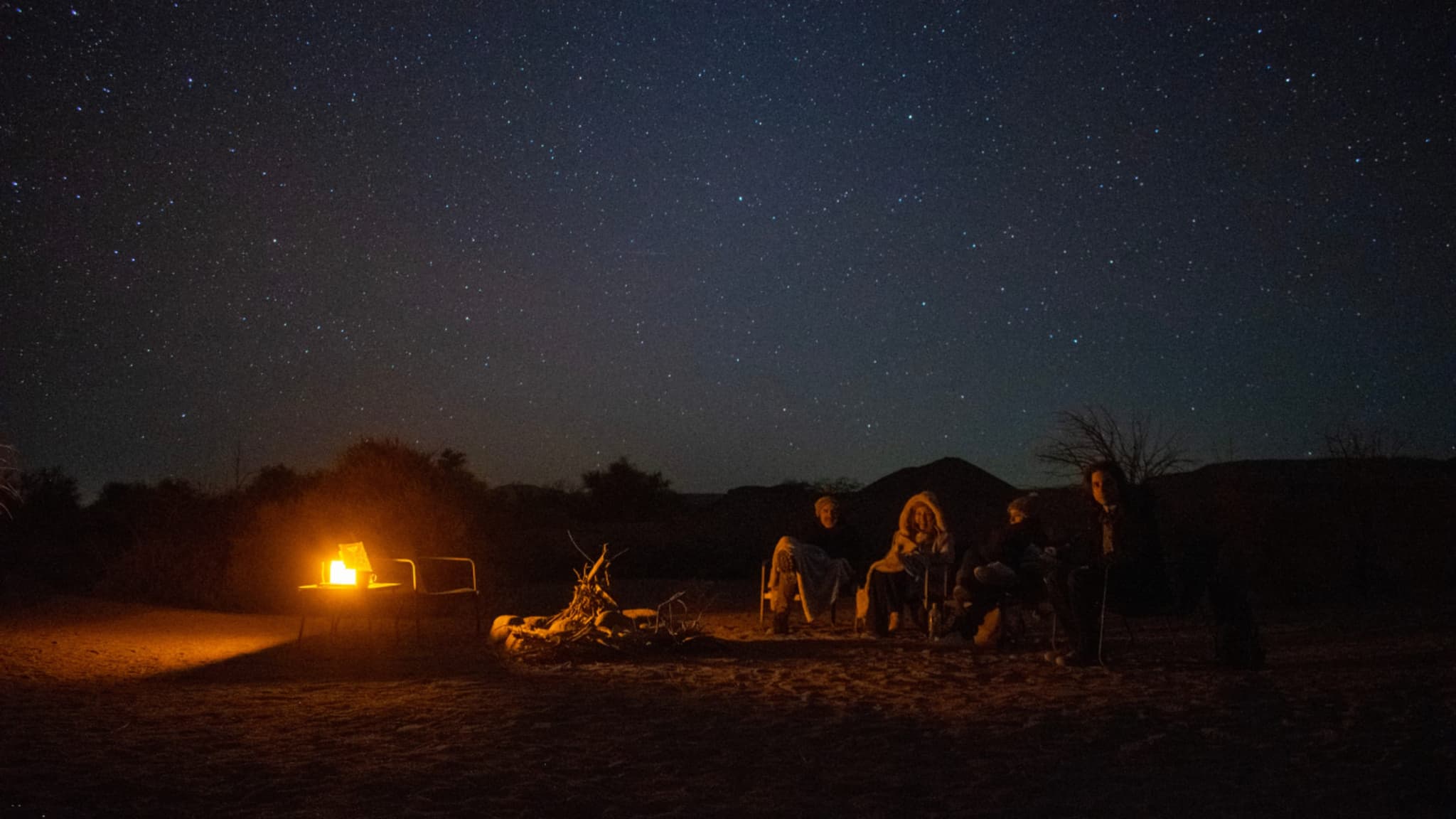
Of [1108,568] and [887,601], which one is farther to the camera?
[887,601]

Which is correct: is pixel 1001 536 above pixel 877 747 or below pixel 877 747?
above

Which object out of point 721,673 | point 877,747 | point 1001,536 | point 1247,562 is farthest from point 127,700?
→ point 1247,562

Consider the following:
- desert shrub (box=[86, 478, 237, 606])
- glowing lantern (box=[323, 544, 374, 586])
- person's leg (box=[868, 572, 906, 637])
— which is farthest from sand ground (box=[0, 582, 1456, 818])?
desert shrub (box=[86, 478, 237, 606])

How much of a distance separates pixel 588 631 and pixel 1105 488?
392 cm

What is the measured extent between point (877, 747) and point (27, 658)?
6952 millimetres

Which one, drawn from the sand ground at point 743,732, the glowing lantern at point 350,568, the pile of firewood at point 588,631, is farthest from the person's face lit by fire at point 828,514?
the glowing lantern at point 350,568

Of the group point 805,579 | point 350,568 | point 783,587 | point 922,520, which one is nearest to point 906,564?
point 922,520

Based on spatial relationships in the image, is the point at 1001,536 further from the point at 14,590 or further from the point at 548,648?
the point at 14,590

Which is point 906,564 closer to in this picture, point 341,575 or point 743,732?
point 743,732

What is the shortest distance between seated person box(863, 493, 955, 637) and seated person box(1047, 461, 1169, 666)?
6.43 feet

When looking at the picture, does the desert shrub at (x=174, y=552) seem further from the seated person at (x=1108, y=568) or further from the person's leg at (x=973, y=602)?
the seated person at (x=1108, y=568)

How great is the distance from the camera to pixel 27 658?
8102 mm

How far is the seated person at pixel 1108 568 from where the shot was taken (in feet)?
22.2

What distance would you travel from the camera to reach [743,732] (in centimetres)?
520
